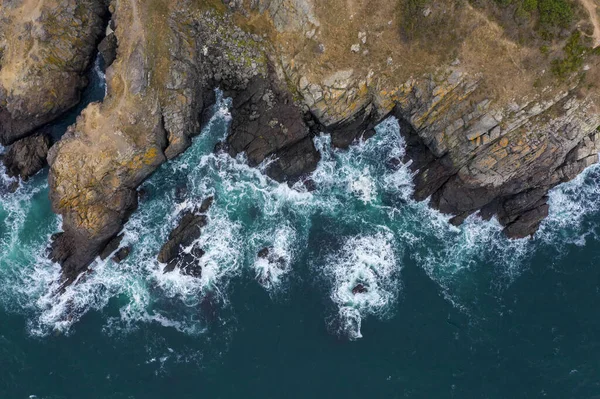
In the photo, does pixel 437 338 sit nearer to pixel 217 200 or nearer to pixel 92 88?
pixel 217 200

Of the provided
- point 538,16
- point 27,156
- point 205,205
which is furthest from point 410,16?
point 27,156

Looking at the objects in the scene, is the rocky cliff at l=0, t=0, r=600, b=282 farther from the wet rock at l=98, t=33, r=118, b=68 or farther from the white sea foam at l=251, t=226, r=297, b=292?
the white sea foam at l=251, t=226, r=297, b=292

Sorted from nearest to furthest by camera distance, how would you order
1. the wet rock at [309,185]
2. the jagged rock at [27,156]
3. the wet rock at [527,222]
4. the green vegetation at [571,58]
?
the green vegetation at [571,58], the wet rock at [527,222], the jagged rock at [27,156], the wet rock at [309,185]

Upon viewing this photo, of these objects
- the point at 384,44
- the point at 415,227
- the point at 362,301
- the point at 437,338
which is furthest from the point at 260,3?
the point at 437,338

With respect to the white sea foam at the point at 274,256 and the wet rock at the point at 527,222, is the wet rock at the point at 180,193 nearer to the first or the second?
the white sea foam at the point at 274,256

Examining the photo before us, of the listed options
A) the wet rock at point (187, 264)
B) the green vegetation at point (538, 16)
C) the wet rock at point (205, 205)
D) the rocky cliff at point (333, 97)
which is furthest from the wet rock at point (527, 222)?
the wet rock at point (187, 264)

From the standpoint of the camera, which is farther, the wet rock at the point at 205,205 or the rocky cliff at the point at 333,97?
→ the wet rock at the point at 205,205
